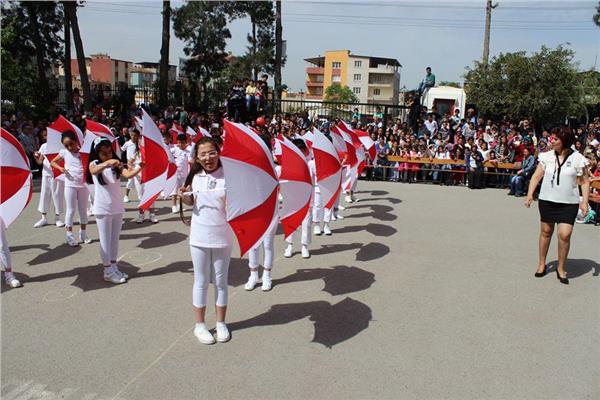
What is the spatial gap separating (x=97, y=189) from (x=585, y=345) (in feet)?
18.2

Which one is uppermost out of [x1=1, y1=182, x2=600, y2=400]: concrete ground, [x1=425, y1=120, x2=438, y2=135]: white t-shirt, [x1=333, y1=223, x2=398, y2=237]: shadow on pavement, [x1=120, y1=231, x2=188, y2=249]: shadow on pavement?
[x1=425, y1=120, x2=438, y2=135]: white t-shirt

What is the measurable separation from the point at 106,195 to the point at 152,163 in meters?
1.19

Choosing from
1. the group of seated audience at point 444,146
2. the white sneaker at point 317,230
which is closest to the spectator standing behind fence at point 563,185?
the white sneaker at point 317,230

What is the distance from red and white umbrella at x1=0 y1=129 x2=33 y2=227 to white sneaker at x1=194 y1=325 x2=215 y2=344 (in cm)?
286

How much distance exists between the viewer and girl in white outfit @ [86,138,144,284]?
6176 mm

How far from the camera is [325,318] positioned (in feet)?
17.8

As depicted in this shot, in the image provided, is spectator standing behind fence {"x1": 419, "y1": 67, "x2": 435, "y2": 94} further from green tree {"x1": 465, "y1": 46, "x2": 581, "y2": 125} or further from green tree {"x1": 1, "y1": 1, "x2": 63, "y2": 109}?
green tree {"x1": 1, "y1": 1, "x2": 63, "y2": 109}

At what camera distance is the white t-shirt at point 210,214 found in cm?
455

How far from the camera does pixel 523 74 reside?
67.8 feet

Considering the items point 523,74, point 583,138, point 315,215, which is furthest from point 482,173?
point 315,215

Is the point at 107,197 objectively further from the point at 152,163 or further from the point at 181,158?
the point at 181,158

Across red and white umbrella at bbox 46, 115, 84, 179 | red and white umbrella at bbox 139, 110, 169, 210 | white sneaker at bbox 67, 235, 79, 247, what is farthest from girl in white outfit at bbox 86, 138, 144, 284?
red and white umbrella at bbox 46, 115, 84, 179

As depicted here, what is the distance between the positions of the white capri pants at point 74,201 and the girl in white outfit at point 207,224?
3.95 meters

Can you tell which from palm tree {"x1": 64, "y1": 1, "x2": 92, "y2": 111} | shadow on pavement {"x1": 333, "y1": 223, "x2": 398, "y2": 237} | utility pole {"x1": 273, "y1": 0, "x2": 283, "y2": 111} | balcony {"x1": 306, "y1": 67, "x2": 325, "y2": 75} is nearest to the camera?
shadow on pavement {"x1": 333, "y1": 223, "x2": 398, "y2": 237}
